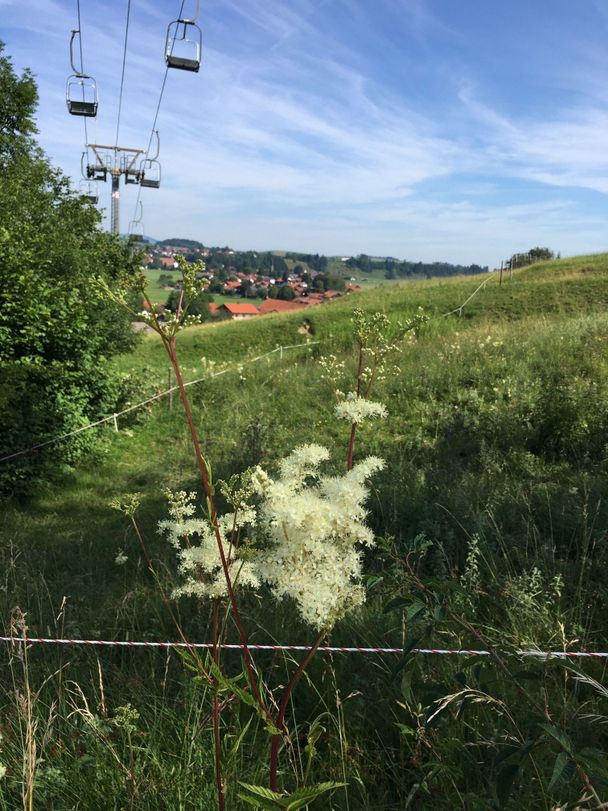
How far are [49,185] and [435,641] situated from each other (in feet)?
61.1

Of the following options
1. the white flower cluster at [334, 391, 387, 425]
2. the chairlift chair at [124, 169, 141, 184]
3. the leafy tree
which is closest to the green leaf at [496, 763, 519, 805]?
the white flower cluster at [334, 391, 387, 425]

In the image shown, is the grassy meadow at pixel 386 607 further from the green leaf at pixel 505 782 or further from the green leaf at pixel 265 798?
the green leaf at pixel 265 798

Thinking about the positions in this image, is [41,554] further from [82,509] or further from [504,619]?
[504,619]

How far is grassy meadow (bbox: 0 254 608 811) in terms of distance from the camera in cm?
184

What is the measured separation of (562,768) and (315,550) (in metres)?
0.65

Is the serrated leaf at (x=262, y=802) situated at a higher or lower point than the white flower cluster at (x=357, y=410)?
lower

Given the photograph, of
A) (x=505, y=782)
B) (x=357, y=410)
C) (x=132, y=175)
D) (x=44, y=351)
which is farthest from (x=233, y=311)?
(x=505, y=782)

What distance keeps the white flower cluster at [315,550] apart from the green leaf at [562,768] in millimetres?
497

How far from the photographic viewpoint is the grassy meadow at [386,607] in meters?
1.84

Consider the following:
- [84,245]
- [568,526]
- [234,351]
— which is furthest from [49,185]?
[568,526]

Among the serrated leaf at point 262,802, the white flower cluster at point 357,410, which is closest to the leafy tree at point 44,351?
the white flower cluster at point 357,410

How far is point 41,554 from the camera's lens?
5.86m

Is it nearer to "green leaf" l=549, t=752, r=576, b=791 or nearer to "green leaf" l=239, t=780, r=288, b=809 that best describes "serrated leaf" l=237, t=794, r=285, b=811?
"green leaf" l=239, t=780, r=288, b=809

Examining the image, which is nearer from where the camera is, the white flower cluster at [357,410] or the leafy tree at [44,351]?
the white flower cluster at [357,410]
